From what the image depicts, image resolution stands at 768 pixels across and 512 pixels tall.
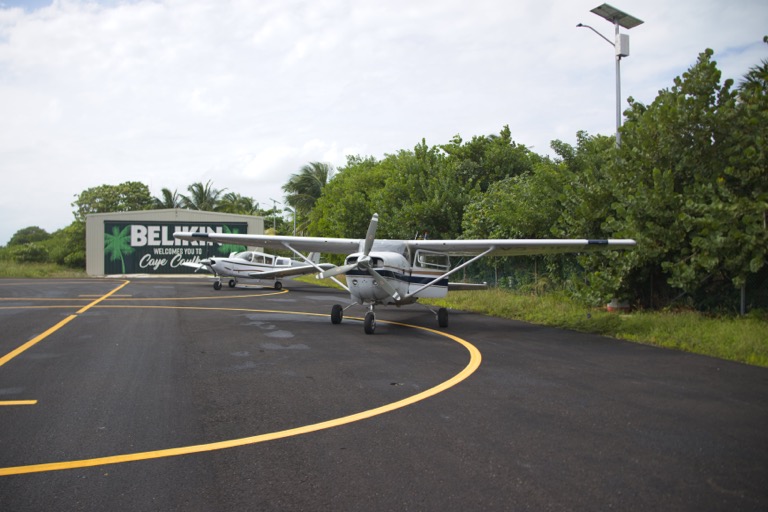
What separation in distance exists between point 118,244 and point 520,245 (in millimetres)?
38296

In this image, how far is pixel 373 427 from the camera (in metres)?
5.05

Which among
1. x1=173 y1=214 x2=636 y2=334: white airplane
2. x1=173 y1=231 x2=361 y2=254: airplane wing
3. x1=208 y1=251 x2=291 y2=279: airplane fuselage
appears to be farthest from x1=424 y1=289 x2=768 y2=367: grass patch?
x1=208 y1=251 x2=291 y2=279: airplane fuselage

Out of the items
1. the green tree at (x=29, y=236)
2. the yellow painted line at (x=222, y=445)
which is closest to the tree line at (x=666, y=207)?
the yellow painted line at (x=222, y=445)

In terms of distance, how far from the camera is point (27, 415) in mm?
5375

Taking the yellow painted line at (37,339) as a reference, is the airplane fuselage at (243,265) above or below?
above

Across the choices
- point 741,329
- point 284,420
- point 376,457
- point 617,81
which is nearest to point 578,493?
point 376,457

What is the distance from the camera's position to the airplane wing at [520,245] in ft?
41.6

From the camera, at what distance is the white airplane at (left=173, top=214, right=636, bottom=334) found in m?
12.3

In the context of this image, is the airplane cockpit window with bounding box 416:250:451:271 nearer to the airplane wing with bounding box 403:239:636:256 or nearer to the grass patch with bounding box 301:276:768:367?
the airplane wing with bounding box 403:239:636:256

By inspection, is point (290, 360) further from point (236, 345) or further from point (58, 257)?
point (58, 257)

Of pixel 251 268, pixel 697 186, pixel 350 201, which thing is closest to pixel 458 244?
pixel 697 186

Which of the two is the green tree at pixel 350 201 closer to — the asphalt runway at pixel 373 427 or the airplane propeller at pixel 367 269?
the airplane propeller at pixel 367 269

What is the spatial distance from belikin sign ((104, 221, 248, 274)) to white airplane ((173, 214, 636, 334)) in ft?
99.2

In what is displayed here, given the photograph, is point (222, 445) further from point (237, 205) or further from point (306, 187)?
point (237, 205)
